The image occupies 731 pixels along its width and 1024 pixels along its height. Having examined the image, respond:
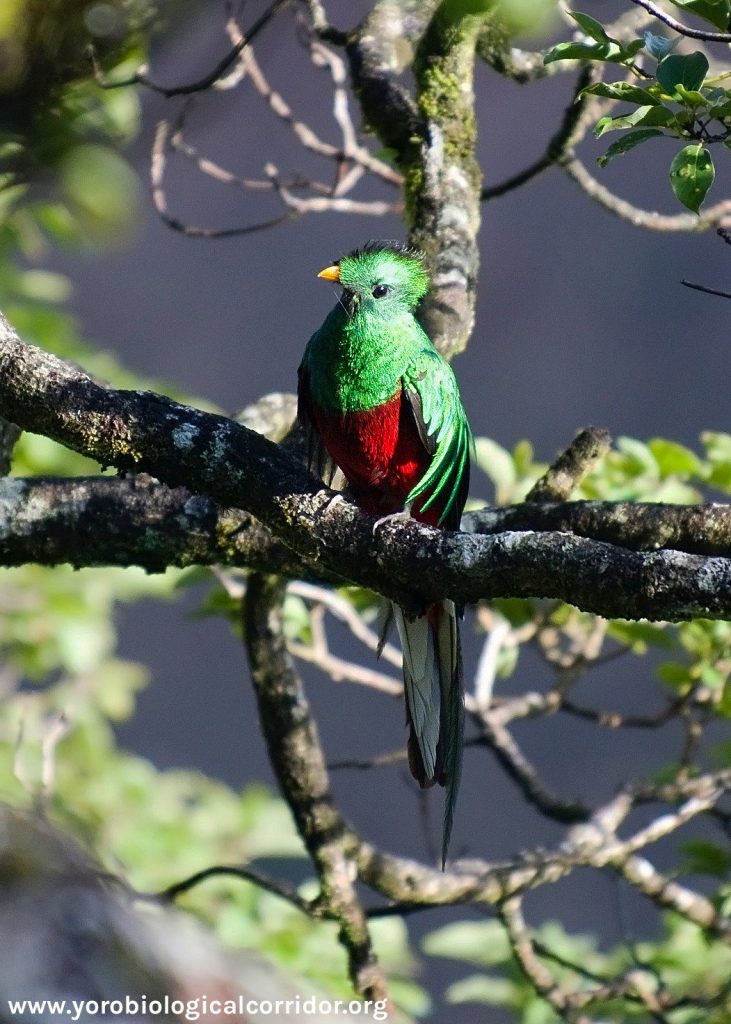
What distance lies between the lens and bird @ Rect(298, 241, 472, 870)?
3014mm

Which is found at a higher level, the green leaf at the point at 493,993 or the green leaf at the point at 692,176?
the green leaf at the point at 692,176

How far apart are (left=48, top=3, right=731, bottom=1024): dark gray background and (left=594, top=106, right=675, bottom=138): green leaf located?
4410mm

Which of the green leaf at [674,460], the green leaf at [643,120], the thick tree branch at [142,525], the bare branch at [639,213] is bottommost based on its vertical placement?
the thick tree branch at [142,525]

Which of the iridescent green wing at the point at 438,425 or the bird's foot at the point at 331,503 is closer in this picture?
the bird's foot at the point at 331,503

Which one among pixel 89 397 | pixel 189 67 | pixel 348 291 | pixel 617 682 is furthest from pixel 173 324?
pixel 89 397

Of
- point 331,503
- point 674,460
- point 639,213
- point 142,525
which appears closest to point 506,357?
point 639,213

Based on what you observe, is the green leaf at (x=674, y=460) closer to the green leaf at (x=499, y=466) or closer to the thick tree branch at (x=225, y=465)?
the green leaf at (x=499, y=466)

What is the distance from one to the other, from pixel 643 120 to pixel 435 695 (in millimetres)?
1572

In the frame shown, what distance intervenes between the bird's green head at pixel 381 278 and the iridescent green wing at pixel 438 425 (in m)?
0.16

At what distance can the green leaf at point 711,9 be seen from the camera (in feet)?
6.10

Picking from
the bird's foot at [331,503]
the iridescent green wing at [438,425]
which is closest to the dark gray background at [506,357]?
the iridescent green wing at [438,425]

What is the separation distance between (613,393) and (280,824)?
3.16 metres

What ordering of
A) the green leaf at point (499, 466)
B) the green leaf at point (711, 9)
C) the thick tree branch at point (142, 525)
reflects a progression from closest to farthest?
the green leaf at point (711, 9)
the thick tree branch at point (142, 525)
the green leaf at point (499, 466)

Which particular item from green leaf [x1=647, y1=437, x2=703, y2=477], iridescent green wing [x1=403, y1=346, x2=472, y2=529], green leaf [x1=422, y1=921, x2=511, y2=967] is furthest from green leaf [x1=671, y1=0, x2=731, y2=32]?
green leaf [x1=422, y1=921, x2=511, y2=967]
